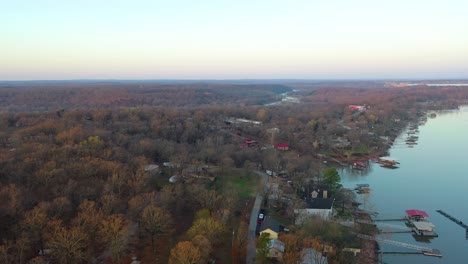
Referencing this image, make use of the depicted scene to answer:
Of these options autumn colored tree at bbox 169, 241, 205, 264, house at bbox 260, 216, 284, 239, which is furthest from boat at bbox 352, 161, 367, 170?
autumn colored tree at bbox 169, 241, 205, 264

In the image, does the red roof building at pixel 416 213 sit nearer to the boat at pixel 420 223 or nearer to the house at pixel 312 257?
the boat at pixel 420 223

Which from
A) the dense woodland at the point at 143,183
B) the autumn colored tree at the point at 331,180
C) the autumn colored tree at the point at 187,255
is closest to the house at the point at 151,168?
the dense woodland at the point at 143,183

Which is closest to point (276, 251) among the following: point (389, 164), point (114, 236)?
point (114, 236)

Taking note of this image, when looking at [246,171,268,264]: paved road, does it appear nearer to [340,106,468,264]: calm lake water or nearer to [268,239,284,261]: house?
[268,239,284,261]: house

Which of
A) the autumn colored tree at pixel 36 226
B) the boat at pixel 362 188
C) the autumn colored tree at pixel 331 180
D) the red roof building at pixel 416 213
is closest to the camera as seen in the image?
the autumn colored tree at pixel 36 226

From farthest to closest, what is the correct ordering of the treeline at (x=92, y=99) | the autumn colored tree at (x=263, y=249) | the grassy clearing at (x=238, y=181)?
the treeline at (x=92, y=99) < the grassy clearing at (x=238, y=181) < the autumn colored tree at (x=263, y=249)
